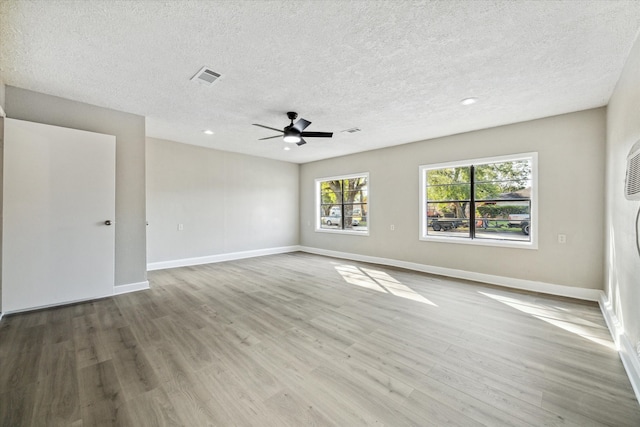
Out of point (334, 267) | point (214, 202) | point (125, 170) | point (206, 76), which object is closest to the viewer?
point (206, 76)

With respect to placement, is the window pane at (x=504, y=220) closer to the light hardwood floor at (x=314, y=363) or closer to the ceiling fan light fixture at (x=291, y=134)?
the light hardwood floor at (x=314, y=363)

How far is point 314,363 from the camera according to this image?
214 cm

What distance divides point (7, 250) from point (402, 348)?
4506 mm

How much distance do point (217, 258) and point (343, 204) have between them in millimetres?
3583

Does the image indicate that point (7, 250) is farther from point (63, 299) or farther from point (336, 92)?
point (336, 92)

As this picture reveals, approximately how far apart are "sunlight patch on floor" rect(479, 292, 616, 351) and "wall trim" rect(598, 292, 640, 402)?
10 centimetres

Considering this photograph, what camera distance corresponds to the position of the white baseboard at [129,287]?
3.85m

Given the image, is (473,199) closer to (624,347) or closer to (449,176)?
(449,176)

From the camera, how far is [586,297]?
3707 mm

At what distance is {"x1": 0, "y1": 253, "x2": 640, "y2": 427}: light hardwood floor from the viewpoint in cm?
162

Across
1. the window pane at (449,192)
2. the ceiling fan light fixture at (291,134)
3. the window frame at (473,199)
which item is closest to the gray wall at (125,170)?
the ceiling fan light fixture at (291,134)

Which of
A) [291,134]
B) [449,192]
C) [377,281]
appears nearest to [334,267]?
[377,281]

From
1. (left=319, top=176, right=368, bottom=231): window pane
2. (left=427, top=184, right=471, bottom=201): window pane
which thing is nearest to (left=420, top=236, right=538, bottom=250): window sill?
(left=427, top=184, right=471, bottom=201): window pane

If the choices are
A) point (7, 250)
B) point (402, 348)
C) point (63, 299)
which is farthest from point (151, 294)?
point (402, 348)
